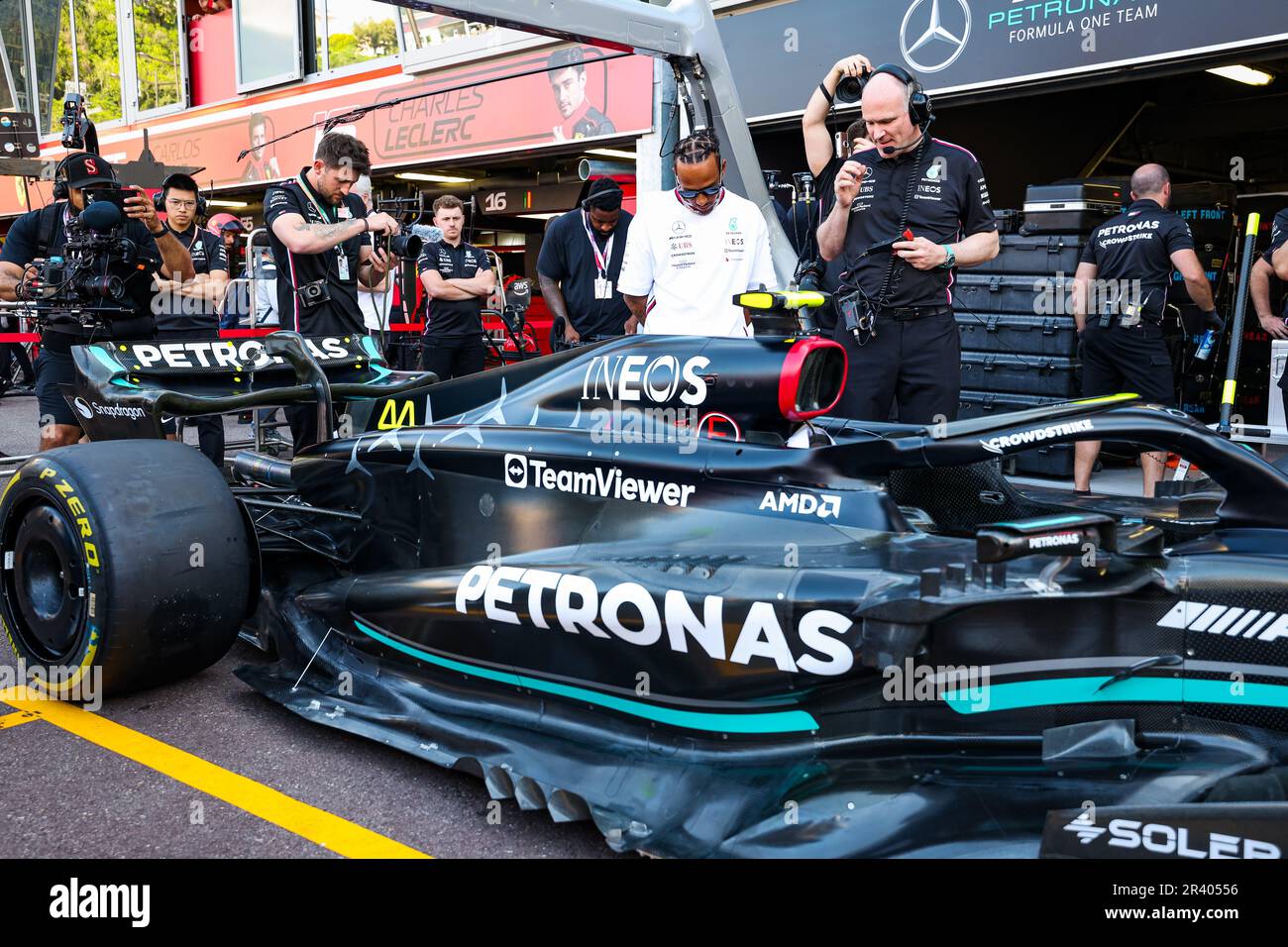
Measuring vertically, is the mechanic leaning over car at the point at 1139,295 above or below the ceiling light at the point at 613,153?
below

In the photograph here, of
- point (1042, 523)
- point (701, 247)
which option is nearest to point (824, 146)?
point (701, 247)

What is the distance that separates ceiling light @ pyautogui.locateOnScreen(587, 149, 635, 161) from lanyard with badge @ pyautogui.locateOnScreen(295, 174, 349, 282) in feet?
27.4

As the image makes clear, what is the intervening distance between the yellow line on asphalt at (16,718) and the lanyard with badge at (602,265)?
12.8ft

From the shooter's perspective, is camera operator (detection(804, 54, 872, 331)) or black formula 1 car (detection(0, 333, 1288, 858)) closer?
black formula 1 car (detection(0, 333, 1288, 858))

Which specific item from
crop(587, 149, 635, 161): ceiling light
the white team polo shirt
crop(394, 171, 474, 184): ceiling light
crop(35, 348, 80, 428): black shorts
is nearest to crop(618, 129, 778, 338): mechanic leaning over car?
the white team polo shirt

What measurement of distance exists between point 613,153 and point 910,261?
10.6 meters

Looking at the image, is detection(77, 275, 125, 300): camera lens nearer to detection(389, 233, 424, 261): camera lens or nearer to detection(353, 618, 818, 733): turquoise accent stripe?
detection(389, 233, 424, 261): camera lens

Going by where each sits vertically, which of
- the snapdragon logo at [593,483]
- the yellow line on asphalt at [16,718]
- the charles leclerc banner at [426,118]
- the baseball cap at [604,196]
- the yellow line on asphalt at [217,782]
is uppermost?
the charles leclerc banner at [426,118]

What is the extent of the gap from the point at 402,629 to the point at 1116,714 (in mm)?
1937

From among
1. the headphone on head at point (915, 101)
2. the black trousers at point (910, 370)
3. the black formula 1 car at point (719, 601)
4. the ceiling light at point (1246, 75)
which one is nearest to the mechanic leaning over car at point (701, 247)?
the black trousers at point (910, 370)

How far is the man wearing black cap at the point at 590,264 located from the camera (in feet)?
21.1

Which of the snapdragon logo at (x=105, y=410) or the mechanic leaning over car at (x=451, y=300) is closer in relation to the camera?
the snapdragon logo at (x=105, y=410)

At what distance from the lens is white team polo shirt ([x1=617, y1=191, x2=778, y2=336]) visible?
4.64 m

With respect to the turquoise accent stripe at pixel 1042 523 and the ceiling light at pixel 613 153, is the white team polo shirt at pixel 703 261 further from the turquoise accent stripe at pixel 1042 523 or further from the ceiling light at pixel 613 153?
the ceiling light at pixel 613 153
